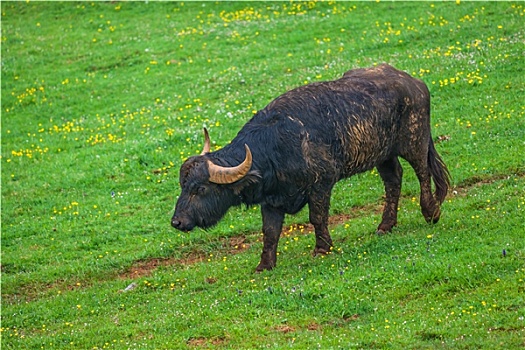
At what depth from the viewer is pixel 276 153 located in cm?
1509

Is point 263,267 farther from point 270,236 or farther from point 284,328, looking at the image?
point 284,328

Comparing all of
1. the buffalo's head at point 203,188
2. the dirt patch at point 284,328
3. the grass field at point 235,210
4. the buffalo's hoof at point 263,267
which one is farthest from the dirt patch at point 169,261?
the dirt patch at point 284,328

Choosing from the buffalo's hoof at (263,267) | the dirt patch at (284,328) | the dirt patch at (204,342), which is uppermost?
the dirt patch at (284,328)

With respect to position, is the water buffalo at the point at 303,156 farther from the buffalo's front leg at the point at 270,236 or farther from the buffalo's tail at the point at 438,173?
the buffalo's tail at the point at 438,173

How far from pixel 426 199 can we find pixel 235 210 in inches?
181

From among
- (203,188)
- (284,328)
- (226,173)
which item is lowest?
(284,328)

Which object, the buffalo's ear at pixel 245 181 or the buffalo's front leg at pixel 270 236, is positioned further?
the buffalo's front leg at pixel 270 236

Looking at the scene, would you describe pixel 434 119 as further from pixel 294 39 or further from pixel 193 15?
pixel 193 15

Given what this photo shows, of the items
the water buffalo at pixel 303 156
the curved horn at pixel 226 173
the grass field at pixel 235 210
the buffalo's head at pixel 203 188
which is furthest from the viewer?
the water buffalo at pixel 303 156

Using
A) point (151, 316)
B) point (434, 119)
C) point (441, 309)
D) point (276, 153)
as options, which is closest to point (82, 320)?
point (151, 316)

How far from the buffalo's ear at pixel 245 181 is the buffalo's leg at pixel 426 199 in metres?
3.20

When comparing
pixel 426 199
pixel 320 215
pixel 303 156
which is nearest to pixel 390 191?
pixel 426 199

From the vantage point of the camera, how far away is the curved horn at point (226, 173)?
14.8 metres

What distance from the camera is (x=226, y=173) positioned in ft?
48.8
